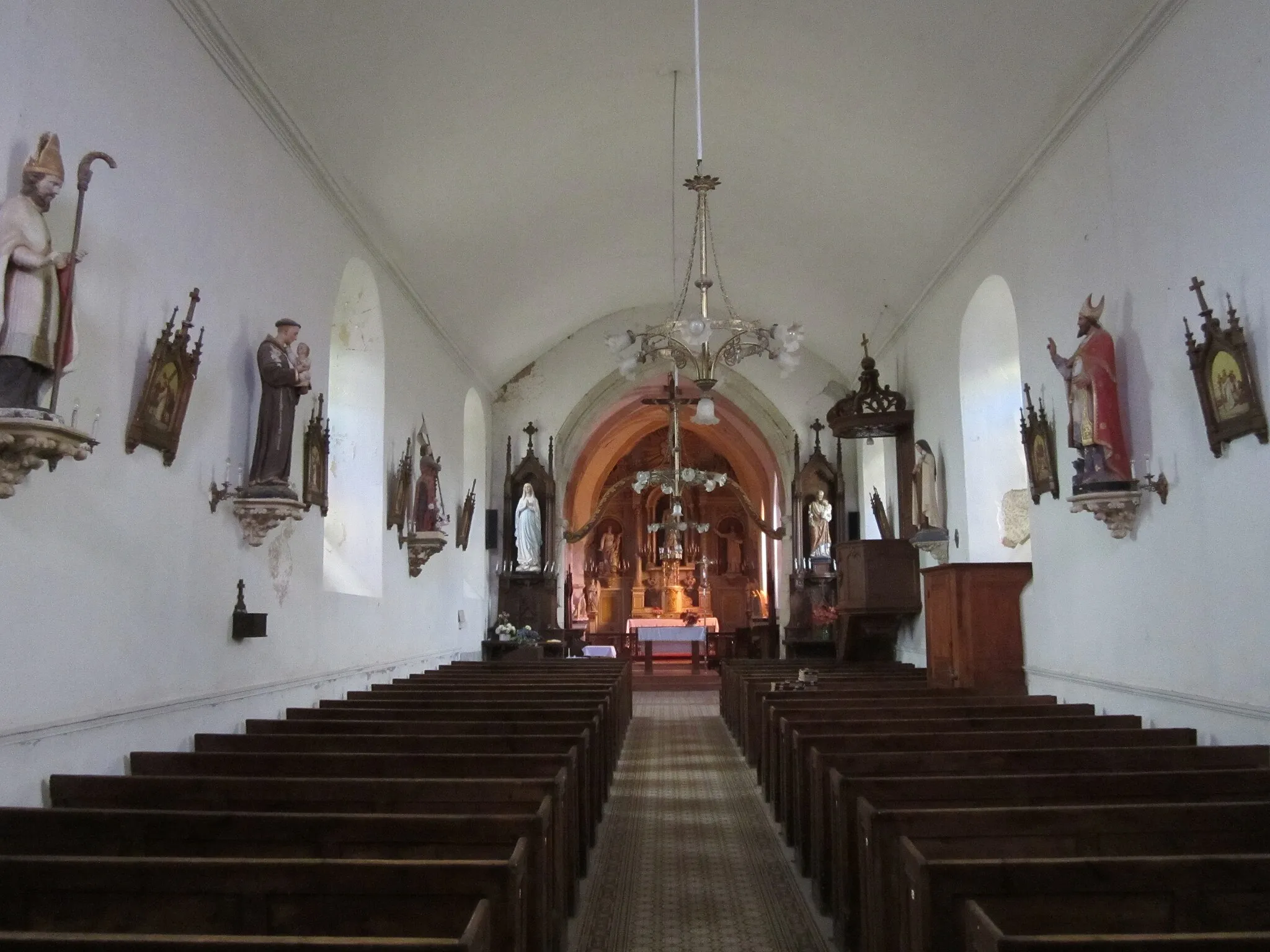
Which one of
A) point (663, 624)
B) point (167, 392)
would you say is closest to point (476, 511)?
point (663, 624)

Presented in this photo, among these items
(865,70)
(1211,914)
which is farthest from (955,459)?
(1211,914)

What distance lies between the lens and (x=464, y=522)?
12789 mm

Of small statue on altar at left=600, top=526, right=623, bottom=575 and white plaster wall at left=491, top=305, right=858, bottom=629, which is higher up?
white plaster wall at left=491, top=305, right=858, bottom=629

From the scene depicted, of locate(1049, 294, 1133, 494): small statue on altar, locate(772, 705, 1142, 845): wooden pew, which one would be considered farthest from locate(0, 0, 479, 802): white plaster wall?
locate(1049, 294, 1133, 494): small statue on altar

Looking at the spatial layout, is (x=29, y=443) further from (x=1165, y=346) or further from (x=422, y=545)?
(x=422, y=545)

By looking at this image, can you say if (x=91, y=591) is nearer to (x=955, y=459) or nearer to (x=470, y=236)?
(x=470, y=236)

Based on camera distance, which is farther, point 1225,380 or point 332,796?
point 1225,380

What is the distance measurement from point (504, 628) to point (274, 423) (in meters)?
8.02

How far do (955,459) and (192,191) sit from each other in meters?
7.21

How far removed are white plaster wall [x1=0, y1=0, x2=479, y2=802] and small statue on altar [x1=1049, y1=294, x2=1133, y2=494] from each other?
5239 mm

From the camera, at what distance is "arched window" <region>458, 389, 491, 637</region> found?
44.9 ft

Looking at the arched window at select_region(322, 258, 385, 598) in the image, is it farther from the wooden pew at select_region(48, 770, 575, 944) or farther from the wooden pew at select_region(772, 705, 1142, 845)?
the wooden pew at select_region(48, 770, 575, 944)

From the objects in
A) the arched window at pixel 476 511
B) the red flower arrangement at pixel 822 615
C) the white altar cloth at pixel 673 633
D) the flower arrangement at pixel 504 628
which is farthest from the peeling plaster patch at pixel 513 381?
the white altar cloth at pixel 673 633

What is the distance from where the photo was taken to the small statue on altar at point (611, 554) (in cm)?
2625
